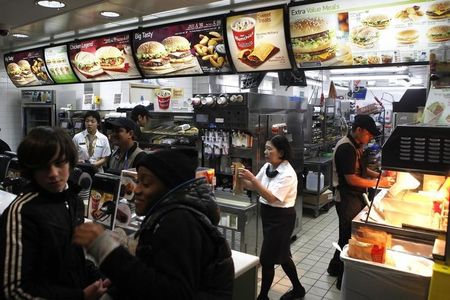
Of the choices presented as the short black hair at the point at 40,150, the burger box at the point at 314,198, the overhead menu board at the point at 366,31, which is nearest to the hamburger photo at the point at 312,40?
the overhead menu board at the point at 366,31

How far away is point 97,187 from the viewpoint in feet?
7.32

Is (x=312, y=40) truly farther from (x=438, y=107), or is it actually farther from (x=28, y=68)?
(x=28, y=68)

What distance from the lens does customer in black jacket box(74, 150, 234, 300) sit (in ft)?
3.58

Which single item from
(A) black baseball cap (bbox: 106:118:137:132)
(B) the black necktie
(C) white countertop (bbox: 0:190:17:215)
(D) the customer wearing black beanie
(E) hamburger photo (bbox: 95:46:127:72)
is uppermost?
(E) hamburger photo (bbox: 95:46:127:72)

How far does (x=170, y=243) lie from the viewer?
1.12 metres

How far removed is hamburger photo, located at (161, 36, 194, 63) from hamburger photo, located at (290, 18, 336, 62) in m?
1.24

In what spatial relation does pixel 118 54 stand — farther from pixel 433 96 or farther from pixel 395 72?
pixel 395 72

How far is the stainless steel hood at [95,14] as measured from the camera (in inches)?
142

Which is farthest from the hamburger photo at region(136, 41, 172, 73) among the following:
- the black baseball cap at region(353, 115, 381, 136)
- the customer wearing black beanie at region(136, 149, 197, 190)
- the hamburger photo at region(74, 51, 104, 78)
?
the customer wearing black beanie at region(136, 149, 197, 190)

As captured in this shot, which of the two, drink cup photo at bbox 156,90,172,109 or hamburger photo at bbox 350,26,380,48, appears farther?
drink cup photo at bbox 156,90,172,109

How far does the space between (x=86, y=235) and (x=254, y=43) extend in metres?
2.83

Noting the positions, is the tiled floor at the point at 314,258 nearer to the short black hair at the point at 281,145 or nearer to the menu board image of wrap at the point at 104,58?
the short black hair at the point at 281,145

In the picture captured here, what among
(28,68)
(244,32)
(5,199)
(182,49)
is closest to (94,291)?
(5,199)

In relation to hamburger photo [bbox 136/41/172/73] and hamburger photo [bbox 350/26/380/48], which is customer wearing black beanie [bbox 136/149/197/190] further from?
hamburger photo [bbox 136/41/172/73]
